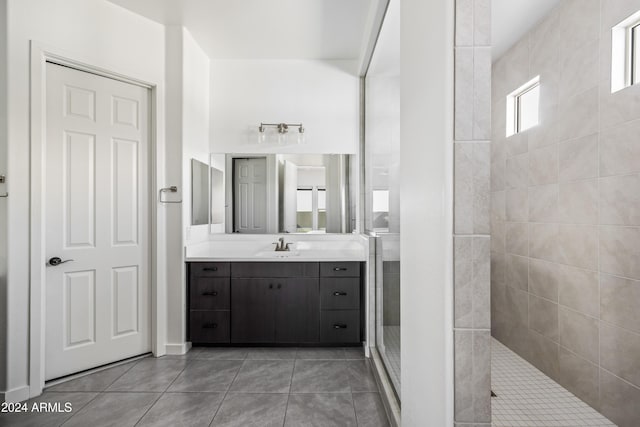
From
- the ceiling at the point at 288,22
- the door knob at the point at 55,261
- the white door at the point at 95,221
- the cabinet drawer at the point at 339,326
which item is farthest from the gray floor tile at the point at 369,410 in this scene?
the ceiling at the point at 288,22

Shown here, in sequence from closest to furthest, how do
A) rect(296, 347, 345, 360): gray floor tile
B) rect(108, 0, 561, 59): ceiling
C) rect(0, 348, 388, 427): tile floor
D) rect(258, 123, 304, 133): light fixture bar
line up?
1. rect(0, 348, 388, 427): tile floor
2. rect(108, 0, 561, 59): ceiling
3. rect(296, 347, 345, 360): gray floor tile
4. rect(258, 123, 304, 133): light fixture bar

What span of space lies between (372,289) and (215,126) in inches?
88.8

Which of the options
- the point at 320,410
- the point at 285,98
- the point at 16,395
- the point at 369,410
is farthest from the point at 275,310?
the point at 285,98

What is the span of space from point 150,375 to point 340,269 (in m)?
1.65

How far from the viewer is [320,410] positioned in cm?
199

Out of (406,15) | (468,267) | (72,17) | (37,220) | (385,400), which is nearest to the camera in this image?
(468,267)

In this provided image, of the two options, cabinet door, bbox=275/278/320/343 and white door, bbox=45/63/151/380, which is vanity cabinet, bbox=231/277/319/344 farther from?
white door, bbox=45/63/151/380

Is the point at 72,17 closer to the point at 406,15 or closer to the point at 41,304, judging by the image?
the point at 41,304

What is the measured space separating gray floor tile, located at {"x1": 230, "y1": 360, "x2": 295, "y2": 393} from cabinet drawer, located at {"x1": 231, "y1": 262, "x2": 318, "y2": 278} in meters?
0.70

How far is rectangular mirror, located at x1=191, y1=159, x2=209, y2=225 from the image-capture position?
302cm

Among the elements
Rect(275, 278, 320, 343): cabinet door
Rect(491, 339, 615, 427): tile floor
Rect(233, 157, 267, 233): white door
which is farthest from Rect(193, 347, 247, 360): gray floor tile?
Rect(491, 339, 615, 427): tile floor

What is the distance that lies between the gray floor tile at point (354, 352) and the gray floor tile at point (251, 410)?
2.49ft

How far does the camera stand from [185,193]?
284cm

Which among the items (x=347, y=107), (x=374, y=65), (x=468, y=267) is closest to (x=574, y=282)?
(x=468, y=267)
